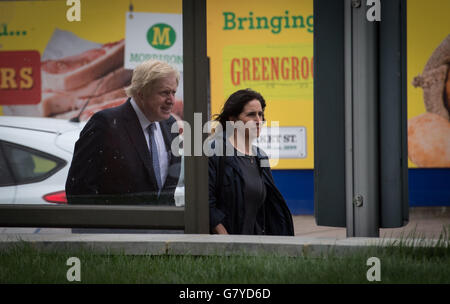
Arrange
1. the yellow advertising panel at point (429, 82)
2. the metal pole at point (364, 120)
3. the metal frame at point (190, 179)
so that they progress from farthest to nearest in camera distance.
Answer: the yellow advertising panel at point (429, 82)
the metal frame at point (190, 179)
the metal pole at point (364, 120)

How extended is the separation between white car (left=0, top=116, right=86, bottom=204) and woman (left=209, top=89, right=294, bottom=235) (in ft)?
3.24

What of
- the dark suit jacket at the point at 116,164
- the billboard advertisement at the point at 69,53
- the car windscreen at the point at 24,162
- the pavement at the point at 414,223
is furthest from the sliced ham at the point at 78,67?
the pavement at the point at 414,223

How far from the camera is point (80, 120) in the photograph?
4.39 meters

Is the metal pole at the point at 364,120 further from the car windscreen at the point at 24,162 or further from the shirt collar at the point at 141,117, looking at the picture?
the car windscreen at the point at 24,162

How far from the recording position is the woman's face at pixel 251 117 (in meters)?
4.82

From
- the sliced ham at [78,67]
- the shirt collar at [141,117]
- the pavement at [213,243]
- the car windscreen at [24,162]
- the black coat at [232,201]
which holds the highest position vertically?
the sliced ham at [78,67]

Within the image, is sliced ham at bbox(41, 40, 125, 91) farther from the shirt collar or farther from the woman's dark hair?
the woman's dark hair

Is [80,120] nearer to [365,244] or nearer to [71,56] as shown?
[71,56]

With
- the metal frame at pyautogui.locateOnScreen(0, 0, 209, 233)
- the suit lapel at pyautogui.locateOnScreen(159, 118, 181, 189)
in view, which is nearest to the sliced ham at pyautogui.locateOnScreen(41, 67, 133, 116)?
the suit lapel at pyautogui.locateOnScreen(159, 118, 181, 189)

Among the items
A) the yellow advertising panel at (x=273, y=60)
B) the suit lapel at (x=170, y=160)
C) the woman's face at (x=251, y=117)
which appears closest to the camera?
the suit lapel at (x=170, y=160)

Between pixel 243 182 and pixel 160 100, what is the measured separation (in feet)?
2.65

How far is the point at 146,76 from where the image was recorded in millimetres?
4309

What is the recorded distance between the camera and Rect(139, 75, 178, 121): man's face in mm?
4238
